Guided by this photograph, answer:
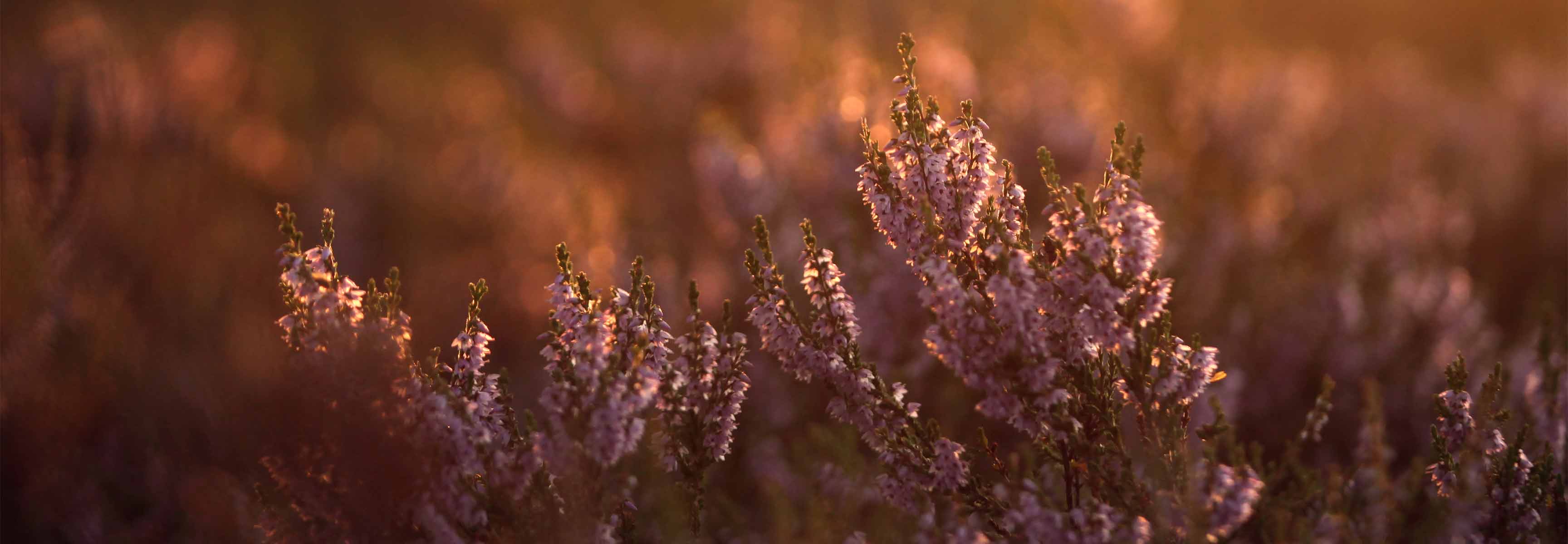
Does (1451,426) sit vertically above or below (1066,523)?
above

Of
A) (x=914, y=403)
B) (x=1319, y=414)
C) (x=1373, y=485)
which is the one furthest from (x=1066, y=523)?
(x=1373, y=485)

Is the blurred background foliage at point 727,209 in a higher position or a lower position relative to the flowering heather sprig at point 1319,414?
higher

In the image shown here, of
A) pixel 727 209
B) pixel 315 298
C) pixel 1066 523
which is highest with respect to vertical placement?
pixel 727 209

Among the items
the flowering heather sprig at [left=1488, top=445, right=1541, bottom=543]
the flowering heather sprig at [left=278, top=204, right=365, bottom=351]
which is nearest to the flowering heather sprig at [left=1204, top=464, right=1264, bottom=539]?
the flowering heather sprig at [left=1488, top=445, right=1541, bottom=543]

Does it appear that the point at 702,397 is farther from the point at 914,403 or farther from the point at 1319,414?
the point at 1319,414

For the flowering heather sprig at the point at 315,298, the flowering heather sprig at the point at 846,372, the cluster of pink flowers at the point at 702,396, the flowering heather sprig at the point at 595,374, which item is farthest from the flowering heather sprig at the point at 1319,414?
the flowering heather sprig at the point at 315,298

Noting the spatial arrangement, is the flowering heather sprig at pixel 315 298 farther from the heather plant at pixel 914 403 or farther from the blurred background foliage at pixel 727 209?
the blurred background foliage at pixel 727 209

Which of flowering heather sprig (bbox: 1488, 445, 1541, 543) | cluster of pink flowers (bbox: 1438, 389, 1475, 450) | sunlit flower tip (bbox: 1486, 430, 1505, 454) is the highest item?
cluster of pink flowers (bbox: 1438, 389, 1475, 450)

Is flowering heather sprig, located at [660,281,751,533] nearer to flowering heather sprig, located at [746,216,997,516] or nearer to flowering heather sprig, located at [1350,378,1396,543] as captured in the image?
flowering heather sprig, located at [746,216,997,516]

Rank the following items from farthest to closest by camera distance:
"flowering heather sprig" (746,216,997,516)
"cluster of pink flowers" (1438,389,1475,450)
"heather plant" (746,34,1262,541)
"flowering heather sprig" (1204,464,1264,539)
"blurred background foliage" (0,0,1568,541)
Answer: "blurred background foliage" (0,0,1568,541) < "cluster of pink flowers" (1438,389,1475,450) < "flowering heather sprig" (746,216,997,516) < "heather plant" (746,34,1262,541) < "flowering heather sprig" (1204,464,1264,539)

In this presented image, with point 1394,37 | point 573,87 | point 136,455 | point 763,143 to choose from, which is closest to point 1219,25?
point 1394,37
